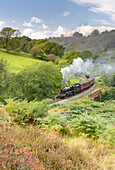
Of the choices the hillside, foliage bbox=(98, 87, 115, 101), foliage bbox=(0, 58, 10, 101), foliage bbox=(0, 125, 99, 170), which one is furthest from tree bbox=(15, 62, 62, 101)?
the hillside

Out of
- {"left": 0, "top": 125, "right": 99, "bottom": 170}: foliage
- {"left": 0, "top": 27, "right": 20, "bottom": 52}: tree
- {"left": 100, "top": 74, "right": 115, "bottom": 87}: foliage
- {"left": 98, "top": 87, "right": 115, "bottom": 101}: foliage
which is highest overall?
{"left": 0, "top": 27, "right": 20, "bottom": 52}: tree

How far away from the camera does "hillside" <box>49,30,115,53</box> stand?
90525 mm

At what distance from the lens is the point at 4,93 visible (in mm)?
17734

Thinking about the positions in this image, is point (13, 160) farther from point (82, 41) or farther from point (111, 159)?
point (82, 41)

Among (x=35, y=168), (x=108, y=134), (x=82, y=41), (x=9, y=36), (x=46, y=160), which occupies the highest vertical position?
(x=82, y=41)

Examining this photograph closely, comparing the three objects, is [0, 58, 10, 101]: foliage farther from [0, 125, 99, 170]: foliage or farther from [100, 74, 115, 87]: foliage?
[100, 74, 115, 87]: foliage

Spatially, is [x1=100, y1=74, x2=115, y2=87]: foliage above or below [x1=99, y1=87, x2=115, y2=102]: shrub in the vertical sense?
above

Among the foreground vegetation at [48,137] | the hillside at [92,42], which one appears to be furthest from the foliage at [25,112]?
the hillside at [92,42]

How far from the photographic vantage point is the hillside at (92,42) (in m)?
90.5

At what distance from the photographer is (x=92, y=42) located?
10712 centimetres

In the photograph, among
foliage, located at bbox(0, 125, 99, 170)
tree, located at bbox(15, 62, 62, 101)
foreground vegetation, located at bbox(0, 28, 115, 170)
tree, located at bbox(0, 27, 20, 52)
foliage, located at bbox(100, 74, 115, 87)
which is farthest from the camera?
tree, located at bbox(0, 27, 20, 52)

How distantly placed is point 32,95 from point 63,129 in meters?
17.4

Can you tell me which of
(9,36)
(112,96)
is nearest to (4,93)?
(112,96)

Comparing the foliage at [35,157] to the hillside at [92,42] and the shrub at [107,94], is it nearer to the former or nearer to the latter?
the shrub at [107,94]
